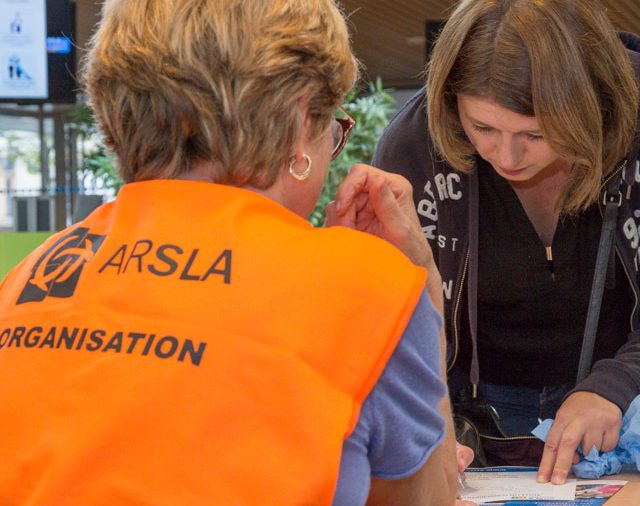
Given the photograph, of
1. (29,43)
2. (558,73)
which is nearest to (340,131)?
(558,73)

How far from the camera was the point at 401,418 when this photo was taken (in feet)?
3.37

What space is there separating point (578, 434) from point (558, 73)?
641 millimetres

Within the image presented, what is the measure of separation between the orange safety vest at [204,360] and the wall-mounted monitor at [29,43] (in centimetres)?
433

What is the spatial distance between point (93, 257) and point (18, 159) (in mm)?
8037

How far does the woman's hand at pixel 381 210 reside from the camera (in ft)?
4.66

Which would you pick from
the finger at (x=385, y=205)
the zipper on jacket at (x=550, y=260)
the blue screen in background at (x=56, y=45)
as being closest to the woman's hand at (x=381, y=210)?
the finger at (x=385, y=205)

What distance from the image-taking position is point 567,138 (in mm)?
1778

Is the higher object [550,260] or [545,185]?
[545,185]

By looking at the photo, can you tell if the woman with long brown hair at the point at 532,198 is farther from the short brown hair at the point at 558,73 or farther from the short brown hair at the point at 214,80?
the short brown hair at the point at 214,80

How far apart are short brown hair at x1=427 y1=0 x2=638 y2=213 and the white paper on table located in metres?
0.54

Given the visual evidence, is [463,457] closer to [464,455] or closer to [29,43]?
[464,455]

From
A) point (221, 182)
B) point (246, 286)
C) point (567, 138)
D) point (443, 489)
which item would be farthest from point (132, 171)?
point (567, 138)

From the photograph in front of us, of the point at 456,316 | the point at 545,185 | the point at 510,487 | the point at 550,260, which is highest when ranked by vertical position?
the point at 545,185

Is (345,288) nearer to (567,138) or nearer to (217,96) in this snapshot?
(217,96)
